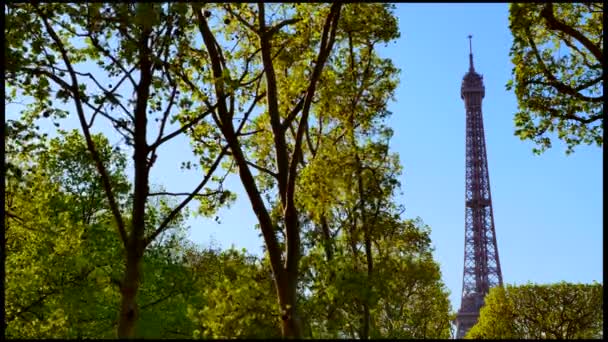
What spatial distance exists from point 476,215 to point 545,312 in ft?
191

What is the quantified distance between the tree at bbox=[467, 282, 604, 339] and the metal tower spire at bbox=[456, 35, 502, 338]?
48.6m

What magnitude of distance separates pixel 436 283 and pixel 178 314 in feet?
65.0

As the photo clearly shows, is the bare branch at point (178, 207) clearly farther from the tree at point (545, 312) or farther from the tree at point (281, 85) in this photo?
the tree at point (545, 312)

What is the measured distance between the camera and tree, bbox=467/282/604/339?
42.2 metres

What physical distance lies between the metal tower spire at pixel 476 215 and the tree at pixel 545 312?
48.6m

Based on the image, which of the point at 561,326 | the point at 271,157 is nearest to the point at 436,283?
the point at 561,326

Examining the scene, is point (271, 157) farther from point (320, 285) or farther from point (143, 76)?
point (143, 76)

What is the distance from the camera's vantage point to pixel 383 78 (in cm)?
2094

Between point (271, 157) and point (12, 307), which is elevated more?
point (271, 157)

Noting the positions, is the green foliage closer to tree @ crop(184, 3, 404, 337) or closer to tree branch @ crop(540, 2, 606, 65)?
tree @ crop(184, 3, 404, 337)

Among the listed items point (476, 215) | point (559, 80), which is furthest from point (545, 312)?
point (476, 215)

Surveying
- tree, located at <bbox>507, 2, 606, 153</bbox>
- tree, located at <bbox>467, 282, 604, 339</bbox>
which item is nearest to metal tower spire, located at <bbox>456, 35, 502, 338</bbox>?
tree, located at <bbox>467, 282, 604, 339</bbox>

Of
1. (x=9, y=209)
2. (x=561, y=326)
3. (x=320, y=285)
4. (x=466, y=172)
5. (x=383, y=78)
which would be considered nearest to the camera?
(x=320, y=285)

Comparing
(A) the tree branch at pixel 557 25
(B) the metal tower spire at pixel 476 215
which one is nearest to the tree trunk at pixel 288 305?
(A) the tree branch at pixel 557 25
